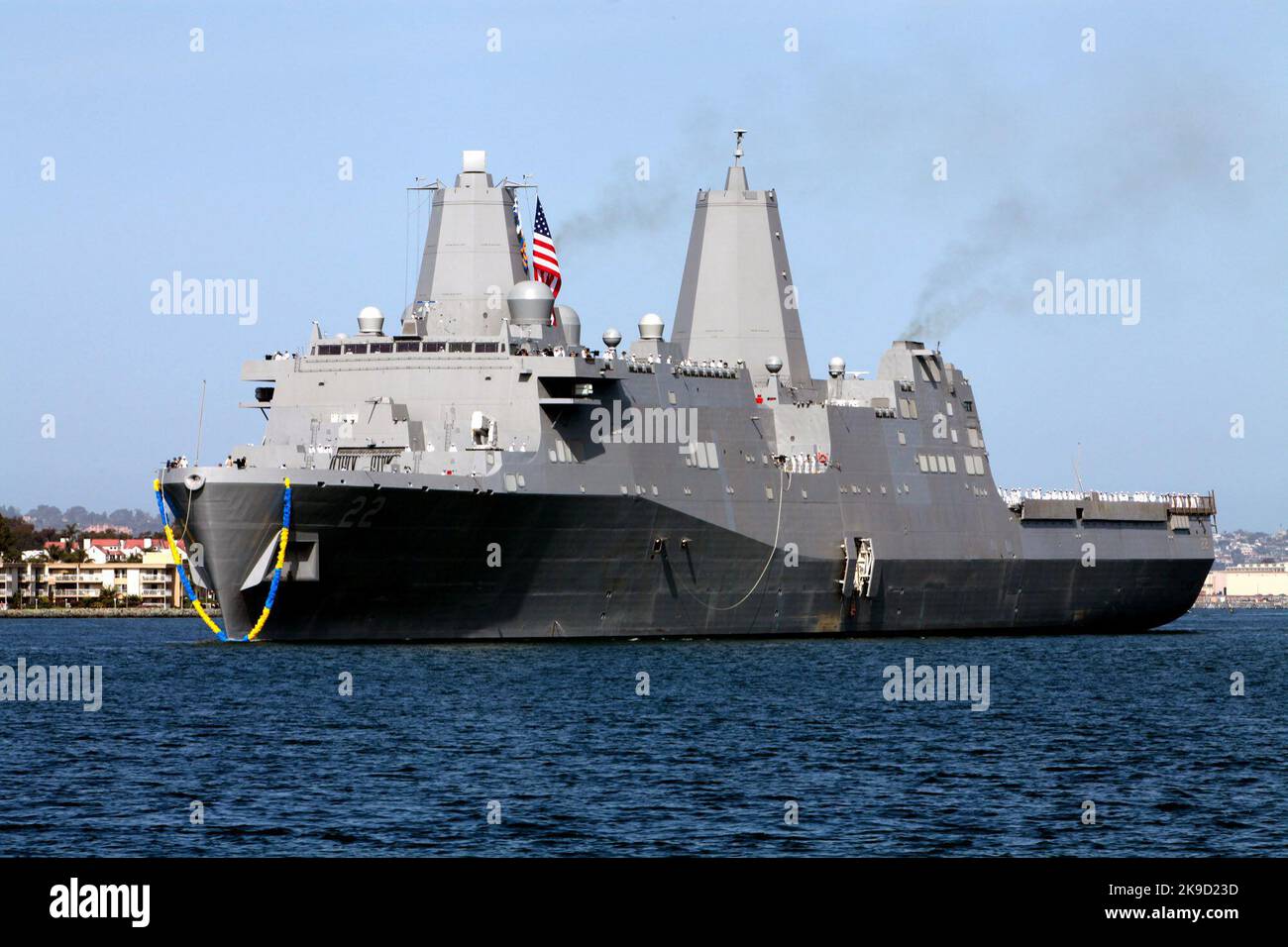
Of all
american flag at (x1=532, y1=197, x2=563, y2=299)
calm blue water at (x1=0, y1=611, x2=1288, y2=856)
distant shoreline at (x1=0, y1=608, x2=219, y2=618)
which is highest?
american flag at (x1=532, y1=197, x2=563, y2=299)

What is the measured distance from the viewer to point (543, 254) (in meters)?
50.8

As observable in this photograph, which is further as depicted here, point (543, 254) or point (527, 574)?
point (543, 254)

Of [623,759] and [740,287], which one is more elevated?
[740,287]

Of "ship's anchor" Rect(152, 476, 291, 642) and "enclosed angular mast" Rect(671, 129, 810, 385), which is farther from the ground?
"enclosed angular mast" Rect(671, 129, 810, 385)

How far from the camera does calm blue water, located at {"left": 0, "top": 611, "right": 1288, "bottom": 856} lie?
20859 mm

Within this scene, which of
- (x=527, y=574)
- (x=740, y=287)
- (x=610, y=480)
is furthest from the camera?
(x=740, y=287)

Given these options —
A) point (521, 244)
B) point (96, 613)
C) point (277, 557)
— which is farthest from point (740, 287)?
point (96, 613)

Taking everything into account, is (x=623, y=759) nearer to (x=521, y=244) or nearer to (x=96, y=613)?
(x=521, y=244)

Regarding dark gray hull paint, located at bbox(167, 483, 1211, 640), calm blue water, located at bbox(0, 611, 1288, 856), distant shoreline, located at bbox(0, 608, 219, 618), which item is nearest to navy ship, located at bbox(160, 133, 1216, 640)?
dark gray hull paint, located at bbox(167, 483, 1211, 640)

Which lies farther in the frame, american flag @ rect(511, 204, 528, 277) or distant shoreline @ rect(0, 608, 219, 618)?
distant shoreline @ rect(0, 608, 219, 618)

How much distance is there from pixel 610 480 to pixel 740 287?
1445cm

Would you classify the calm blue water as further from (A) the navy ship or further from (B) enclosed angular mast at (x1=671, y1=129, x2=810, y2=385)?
(B) enclosed angular mast at (x1=671, y1=129, x2=810, y2=385)

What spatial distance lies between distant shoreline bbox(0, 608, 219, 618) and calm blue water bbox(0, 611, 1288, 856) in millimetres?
81584

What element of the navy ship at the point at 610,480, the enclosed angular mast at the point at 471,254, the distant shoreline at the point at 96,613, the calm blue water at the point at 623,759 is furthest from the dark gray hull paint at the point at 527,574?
the distant shoreline at the point at 96,613
